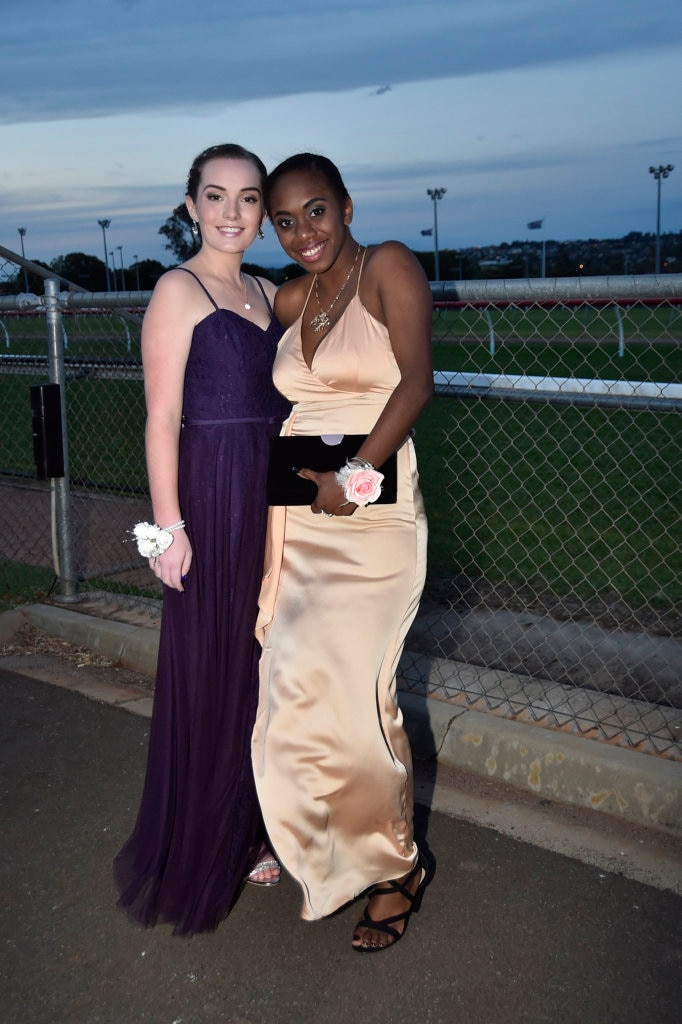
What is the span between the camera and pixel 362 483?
2.80 meters

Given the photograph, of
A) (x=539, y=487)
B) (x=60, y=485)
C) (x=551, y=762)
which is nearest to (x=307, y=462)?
(x=551, y=762)

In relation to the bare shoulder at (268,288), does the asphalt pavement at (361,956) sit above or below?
below

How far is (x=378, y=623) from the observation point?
289 cm

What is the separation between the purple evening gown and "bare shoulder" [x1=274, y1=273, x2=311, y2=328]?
0.04m

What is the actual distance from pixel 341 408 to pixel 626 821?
1.74 m

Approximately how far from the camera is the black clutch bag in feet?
9.44

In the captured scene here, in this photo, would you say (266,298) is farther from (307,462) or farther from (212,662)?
(212,662)

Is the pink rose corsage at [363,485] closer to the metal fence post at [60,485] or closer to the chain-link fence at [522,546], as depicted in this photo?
the chain-link fence at [522,546]

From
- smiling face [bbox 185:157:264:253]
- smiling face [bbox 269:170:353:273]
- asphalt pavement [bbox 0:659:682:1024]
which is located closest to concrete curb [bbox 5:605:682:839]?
asphalt pavement [bbox 0:659:682:1024]

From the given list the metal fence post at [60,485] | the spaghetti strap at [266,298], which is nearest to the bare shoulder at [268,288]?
the spaghetti strap at [266,298]

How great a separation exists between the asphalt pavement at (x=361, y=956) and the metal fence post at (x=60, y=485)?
7.51 feet

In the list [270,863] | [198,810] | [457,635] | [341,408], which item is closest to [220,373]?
[341,408]

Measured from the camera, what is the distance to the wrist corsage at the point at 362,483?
280 cm

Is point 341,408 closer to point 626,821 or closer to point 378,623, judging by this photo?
point 378,623
